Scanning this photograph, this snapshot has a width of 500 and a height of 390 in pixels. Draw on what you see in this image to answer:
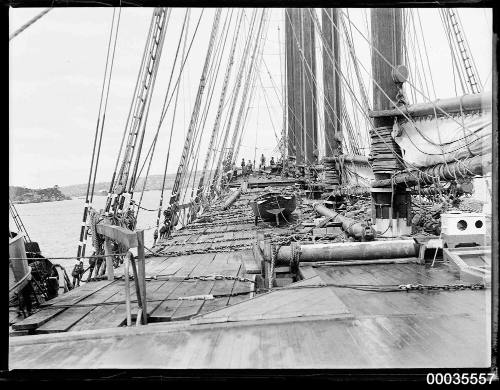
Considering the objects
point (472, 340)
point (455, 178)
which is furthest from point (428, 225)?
point (472, 340)

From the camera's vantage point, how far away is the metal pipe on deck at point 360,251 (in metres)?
6.72

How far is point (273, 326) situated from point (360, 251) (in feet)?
11.0

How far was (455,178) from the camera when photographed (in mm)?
6336

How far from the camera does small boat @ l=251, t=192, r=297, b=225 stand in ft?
41.5

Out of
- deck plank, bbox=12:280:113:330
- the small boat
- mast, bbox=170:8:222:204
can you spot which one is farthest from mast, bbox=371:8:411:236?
mast, bbox=170:8:222:204

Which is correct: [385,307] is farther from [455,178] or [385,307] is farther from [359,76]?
[359,76]

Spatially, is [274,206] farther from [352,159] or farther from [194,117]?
[194,117]

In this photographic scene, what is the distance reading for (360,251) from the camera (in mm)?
6797

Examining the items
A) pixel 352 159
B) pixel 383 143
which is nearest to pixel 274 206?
pixel 352 159

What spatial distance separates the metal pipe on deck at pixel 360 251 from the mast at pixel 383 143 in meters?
1.81
